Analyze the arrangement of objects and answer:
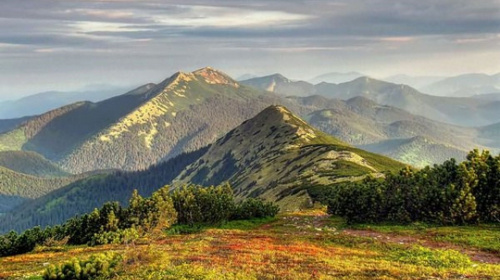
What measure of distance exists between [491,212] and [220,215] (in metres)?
51.3

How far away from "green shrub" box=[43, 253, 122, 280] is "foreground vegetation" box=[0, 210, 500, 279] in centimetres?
22

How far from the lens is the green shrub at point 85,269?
104ft

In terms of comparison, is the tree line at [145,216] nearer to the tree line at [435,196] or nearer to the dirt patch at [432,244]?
the tree line at [435,196]

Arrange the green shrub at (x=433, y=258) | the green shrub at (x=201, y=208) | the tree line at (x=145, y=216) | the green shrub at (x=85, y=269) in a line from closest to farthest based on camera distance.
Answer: the green shrub at (x=85, y=269) → the green shrub at (x=433, y=258) → the tree line at (x=145, y=216) → the green shrub at (x=201, y=208)

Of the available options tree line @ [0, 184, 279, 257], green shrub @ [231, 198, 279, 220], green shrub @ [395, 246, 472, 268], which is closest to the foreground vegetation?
green shrub @ [395, 246, 472, 268]

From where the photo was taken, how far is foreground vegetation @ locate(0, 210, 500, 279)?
3444 cm

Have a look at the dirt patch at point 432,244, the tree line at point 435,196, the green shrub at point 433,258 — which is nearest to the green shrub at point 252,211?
the tree line at point 435,196

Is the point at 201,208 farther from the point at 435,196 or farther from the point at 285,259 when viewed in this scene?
the point at 285,259

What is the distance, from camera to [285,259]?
41219 millimetres

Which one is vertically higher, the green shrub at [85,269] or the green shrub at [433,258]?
the green shrub at [85,269]

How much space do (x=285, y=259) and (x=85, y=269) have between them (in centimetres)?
1904

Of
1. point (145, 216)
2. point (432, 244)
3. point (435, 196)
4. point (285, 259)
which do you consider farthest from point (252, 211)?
point (285, 259)

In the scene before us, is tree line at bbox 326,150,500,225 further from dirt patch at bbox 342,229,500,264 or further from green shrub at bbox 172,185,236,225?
green shrub at bbox 172,185,236,225

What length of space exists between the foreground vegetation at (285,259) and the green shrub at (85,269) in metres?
0.22
